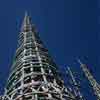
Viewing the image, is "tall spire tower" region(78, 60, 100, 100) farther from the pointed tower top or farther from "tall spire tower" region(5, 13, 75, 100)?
the pointed tower top

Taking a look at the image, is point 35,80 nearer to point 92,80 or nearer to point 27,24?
point 92,80

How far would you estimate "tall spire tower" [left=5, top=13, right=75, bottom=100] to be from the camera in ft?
111

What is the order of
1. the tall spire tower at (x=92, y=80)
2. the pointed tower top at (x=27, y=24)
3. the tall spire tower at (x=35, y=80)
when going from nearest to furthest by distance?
the tall spire tower at (x=92, y=80) < the tall spire tower at (x=35, y=80) < the pointed tower top at (x=27, y=24)

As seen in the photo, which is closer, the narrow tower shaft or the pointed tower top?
the narrow tower shaft

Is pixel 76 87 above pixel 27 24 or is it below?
below

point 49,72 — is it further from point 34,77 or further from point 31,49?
point 31,49

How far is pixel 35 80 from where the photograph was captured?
3856 cm

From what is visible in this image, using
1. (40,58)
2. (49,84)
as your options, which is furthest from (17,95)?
(40,58)

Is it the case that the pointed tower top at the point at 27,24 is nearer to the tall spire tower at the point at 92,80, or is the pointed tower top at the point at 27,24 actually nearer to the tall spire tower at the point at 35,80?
Result: the tall spire tower at the point at 35,80

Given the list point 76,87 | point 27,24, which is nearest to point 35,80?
point 76,87

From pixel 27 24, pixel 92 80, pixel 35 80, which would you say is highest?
pixel 27 24

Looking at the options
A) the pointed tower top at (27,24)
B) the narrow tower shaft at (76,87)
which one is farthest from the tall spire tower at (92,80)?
the pointed tower top at (27,24)

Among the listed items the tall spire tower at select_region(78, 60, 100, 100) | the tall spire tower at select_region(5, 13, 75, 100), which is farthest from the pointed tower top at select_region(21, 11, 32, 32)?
the tall spire tower at select_region(78, 60, 100, 100)

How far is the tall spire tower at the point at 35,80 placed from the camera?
33.8 metres
